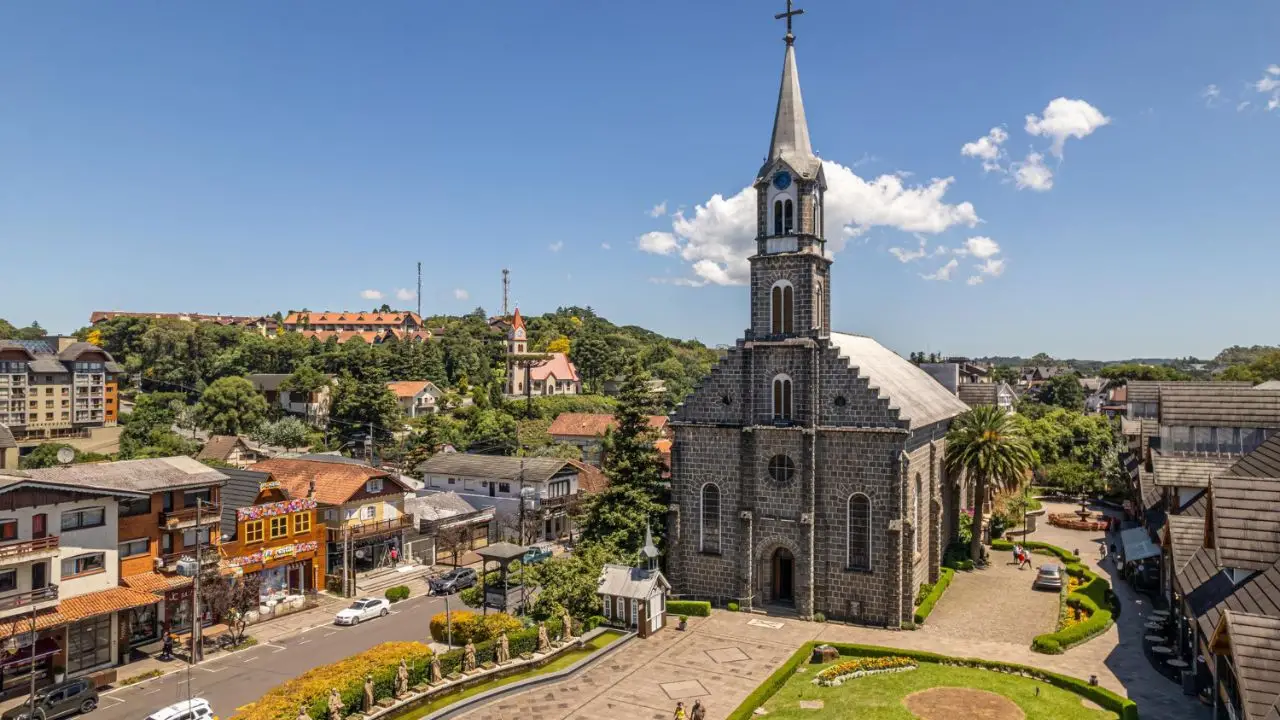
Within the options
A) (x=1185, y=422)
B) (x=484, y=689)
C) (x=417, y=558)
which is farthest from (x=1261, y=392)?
(x=417, y=558)

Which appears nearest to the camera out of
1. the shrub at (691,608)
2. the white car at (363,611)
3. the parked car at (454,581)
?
the shrub at (691,608)

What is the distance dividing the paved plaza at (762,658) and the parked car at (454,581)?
49.8 feet

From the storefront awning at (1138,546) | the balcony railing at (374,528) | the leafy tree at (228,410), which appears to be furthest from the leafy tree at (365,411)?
the storefront awning at (1138,546)

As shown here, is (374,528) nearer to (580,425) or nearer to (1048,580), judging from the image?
(1048,580)

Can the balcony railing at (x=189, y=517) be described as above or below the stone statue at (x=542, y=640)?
above

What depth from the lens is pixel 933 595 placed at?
144 feet

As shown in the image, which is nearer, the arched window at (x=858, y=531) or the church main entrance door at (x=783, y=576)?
the arched window at (x=858, y=531)

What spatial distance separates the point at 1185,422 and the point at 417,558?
5059cm

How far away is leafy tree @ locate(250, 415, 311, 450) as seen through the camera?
99000mm

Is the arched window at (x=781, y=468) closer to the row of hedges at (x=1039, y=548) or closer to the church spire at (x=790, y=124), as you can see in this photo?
the church spire at (x=790, y=124)

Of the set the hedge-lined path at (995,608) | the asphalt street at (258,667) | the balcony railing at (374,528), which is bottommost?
the asphalt street at (258,667)

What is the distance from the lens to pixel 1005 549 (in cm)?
5784

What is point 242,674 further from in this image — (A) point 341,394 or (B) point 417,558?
(A) point 341,394

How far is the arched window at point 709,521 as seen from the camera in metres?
45.1
